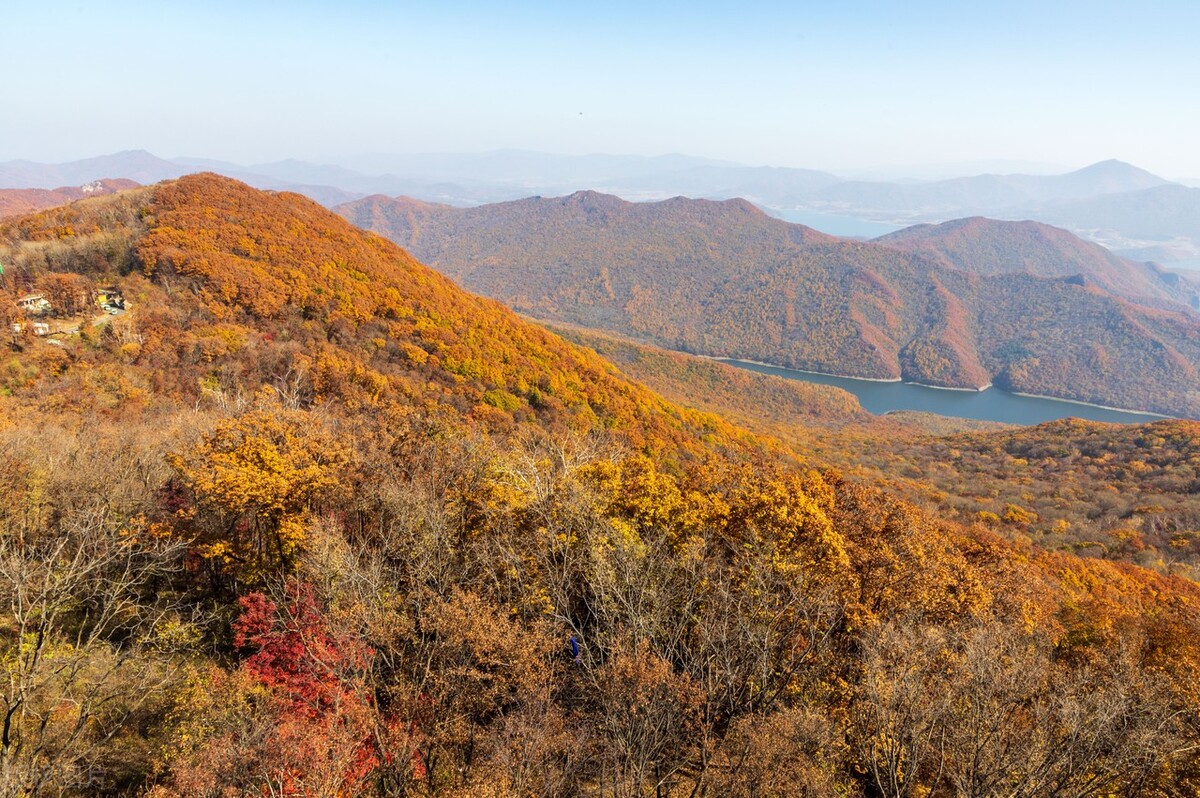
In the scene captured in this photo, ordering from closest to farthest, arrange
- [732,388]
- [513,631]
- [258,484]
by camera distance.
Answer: [513,631] → [258,484] → [732,388]

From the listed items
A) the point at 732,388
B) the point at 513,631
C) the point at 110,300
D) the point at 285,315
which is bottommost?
the point at 732,388

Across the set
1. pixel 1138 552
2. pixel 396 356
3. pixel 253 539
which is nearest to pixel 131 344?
pixel 396 356

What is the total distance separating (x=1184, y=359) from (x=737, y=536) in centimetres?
23930

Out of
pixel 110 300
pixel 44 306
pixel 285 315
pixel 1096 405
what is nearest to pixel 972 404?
pixel 1096 405

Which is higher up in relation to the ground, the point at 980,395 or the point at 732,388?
the point at 732,388

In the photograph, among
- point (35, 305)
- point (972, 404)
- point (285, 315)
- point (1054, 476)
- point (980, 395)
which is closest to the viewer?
point (35, 305)

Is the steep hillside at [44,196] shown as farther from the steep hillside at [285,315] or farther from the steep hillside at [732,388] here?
the steep hillside at [732,388]

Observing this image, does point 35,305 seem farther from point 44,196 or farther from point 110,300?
point 44,196

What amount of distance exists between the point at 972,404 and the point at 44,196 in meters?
313

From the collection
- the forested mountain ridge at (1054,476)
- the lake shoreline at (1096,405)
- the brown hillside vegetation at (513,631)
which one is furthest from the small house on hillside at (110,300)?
the lake shoreline at (1096,405)

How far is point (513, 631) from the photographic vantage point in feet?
43.2

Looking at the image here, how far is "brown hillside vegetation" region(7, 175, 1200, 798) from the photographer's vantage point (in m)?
10.9

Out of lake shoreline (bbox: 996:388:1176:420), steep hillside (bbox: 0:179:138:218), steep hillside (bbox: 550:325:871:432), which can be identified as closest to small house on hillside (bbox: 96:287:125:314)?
steep hillside (bbox: 550:325:871:432)

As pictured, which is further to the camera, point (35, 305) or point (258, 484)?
point (35, 305)
